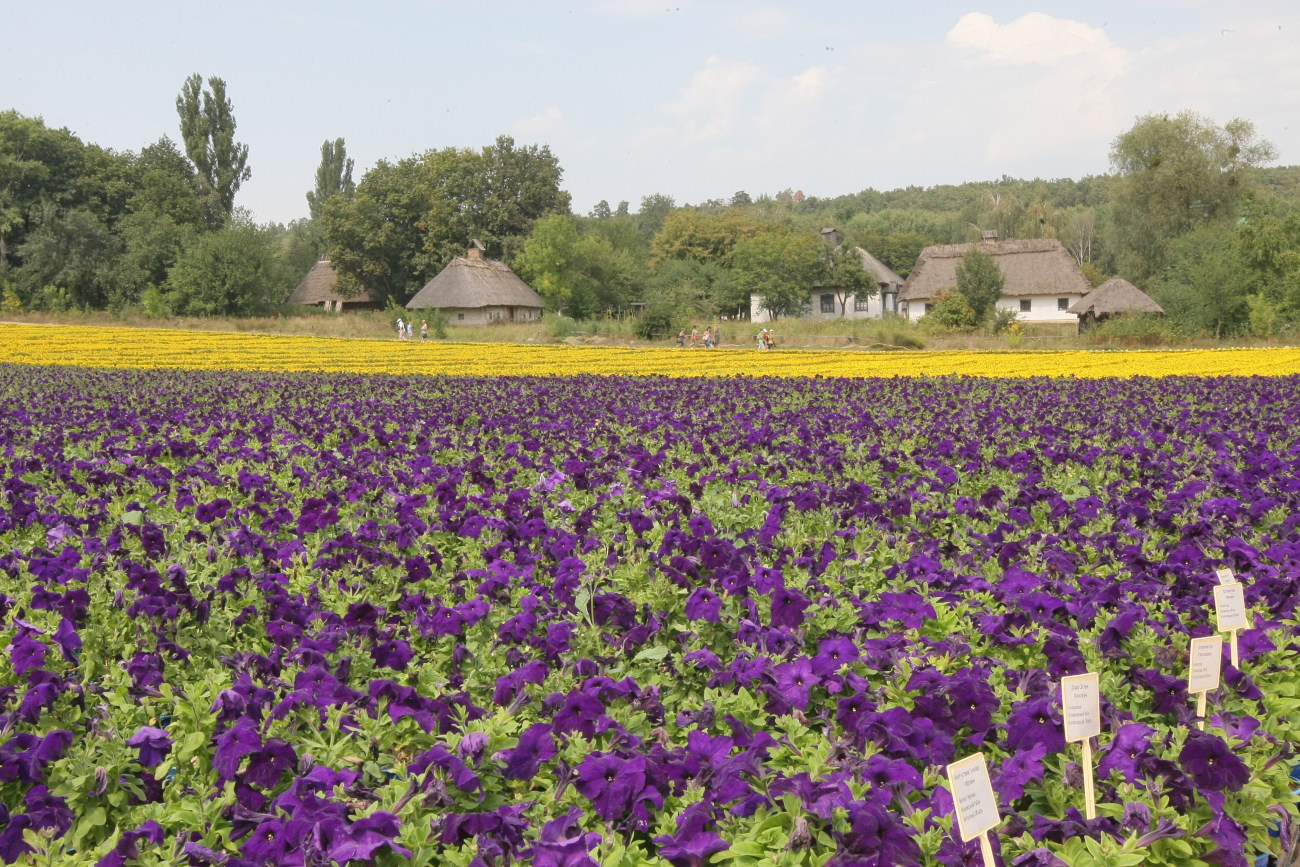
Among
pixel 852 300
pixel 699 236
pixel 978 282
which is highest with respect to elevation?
pixel 699 236

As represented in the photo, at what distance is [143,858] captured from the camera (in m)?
2.38

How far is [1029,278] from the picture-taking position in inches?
2618

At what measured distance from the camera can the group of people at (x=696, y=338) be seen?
42.8 metres

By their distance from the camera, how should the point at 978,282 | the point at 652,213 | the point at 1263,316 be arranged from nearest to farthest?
1. the point at 1263,316
2. the point at 978,282
3. the point at 652,213

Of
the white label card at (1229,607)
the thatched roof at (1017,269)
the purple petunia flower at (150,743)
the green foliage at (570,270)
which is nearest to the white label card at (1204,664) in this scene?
the white label card at (1229,607)

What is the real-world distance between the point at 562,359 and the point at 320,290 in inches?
1696

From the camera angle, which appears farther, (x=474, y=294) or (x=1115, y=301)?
(x=474, y=294)

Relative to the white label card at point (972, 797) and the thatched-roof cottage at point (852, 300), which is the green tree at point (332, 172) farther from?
the white label card at point (972, 797)

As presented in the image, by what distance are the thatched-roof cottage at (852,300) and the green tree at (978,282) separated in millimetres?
20077

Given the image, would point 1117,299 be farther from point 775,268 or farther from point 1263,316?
point 775,268

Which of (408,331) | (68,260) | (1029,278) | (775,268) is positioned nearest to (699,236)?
(775,268)

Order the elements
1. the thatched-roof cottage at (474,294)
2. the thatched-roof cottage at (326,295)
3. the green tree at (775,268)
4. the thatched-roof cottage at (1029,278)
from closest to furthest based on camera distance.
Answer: the thatched-roof cottage at (474,294)
the thatched-roof cottage at (1029,278)
the green tree at (775,268)
the thatched-roof cottage at (326,295)

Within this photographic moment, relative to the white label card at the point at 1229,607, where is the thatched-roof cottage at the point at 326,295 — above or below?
above

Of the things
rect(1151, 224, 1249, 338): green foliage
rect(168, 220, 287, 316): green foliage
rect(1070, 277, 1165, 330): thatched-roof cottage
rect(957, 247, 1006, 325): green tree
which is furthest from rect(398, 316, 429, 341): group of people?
rect(1070, 277, 1165, 330): thatched-roof cottage
